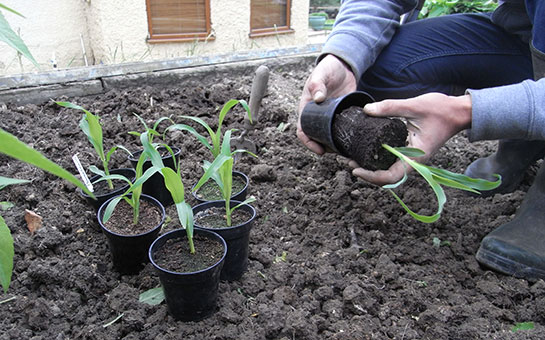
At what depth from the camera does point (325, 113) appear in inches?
48.9

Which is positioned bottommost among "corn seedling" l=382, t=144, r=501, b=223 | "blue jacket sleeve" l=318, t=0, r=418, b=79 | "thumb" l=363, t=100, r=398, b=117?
"corn seedling" l=382, t=144, r=501, b=223

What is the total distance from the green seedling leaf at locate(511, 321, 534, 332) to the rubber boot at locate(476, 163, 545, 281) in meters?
0.18

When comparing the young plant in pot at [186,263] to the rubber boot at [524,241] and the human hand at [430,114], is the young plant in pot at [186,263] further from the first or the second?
the rubber boot at [524,241]

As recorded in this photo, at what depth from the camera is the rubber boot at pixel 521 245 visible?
117cm

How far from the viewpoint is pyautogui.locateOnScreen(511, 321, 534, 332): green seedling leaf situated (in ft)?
A: 3.33

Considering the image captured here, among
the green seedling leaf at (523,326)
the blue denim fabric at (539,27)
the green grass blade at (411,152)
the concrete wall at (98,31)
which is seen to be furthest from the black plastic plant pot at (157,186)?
the concrete wall at (98,31)

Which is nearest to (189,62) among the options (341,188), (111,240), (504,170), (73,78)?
(73,78)

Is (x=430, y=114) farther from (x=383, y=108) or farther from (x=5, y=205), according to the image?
(x=5, y=205)

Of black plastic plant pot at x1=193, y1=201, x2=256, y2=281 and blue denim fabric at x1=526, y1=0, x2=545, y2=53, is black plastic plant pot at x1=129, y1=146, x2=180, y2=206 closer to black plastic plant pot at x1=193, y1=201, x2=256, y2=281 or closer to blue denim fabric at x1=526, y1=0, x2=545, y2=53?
black plastic plant pot at x1=193, y1=201, x2=256, y2=281

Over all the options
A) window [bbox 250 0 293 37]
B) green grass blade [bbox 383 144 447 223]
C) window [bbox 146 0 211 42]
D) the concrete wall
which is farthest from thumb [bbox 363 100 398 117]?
window [bbox 250 0 293 37]

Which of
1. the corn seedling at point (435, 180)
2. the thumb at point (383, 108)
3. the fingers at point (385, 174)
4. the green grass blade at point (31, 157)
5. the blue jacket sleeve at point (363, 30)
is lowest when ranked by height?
the fingers at point (385, 174)

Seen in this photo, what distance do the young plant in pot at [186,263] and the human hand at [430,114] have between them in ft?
1.72

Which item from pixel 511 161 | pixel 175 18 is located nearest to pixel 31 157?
pixel 511 161

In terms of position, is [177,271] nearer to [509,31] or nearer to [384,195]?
[384,195]
